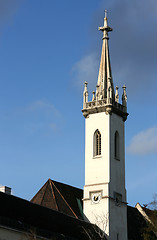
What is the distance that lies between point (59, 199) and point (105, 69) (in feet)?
55.0

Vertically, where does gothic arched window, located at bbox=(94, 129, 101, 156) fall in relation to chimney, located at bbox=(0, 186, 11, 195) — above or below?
above

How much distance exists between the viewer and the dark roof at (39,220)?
5306 centimetres

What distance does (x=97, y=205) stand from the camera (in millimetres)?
66938

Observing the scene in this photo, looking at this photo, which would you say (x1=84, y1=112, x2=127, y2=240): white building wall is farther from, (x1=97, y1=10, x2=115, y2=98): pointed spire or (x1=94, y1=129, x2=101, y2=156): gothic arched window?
(x1=97, y1=10, x2=115, y2=98): pointed spire

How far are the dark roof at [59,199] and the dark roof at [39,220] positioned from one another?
11.1 feet

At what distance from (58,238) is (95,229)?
8425mm

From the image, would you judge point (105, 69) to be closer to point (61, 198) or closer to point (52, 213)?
point (61, 198)

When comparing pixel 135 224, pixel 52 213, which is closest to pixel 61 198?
pixel 52 213

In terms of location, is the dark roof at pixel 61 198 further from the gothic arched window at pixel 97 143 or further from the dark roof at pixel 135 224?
the gothic arched window at pixel 97 143

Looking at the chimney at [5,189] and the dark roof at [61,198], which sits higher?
the dark roof at [61,198]

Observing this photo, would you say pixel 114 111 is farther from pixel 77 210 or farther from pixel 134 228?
pixel 134 228

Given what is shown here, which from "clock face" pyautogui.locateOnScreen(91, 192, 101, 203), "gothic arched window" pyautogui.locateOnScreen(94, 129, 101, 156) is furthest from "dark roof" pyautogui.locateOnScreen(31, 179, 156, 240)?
"gothic arched window" pyautogui.locateOnScreen(94, 129, 101, 156)

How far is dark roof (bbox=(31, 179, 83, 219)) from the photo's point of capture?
222ft

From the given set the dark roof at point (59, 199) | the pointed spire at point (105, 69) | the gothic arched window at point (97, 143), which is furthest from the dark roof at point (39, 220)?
the pointed spire at point (105, 69)
